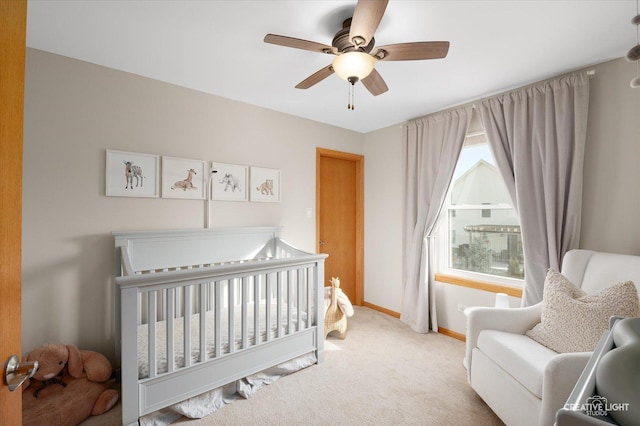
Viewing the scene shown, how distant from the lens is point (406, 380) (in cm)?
212

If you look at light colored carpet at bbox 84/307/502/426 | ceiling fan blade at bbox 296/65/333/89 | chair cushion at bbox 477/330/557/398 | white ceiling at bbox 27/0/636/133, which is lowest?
light colored carpet at bbox 84/307/502/426

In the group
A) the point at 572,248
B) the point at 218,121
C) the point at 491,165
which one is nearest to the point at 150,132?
the point at 218,121

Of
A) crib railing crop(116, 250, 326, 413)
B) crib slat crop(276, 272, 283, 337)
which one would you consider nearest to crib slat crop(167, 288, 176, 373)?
crib railing crop(116, 250, 326, 413)

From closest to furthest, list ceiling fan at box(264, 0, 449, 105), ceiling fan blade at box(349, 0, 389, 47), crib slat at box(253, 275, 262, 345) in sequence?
ceiling fan blade at box(349, 0, 389, 47), ceiling fan at box(264, 0, 449, 105), crib slat at box(253, 275, 262, 345)

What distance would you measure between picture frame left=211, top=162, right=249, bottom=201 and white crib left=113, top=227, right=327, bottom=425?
13.3 inches

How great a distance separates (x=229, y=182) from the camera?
278 cm

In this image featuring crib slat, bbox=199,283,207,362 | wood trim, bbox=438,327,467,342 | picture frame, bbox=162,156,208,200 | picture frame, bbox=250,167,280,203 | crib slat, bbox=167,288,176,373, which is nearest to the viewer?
crib slat, bbox=167,288,176,373

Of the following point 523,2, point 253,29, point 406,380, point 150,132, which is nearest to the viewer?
point 523,2

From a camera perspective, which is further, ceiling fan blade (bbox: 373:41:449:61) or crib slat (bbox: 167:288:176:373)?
crib slat (bbox: 167:288:176:373)

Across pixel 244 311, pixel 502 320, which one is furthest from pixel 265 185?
pixel 502 320

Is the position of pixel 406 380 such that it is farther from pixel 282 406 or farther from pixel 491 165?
pixel 491 165

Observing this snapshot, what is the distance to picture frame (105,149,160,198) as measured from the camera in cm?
218

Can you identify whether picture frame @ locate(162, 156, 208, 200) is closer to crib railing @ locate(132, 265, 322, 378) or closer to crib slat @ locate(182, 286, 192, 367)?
crib railing @ locate(132, 265, 322, 378)

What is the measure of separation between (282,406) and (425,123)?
115 inches
